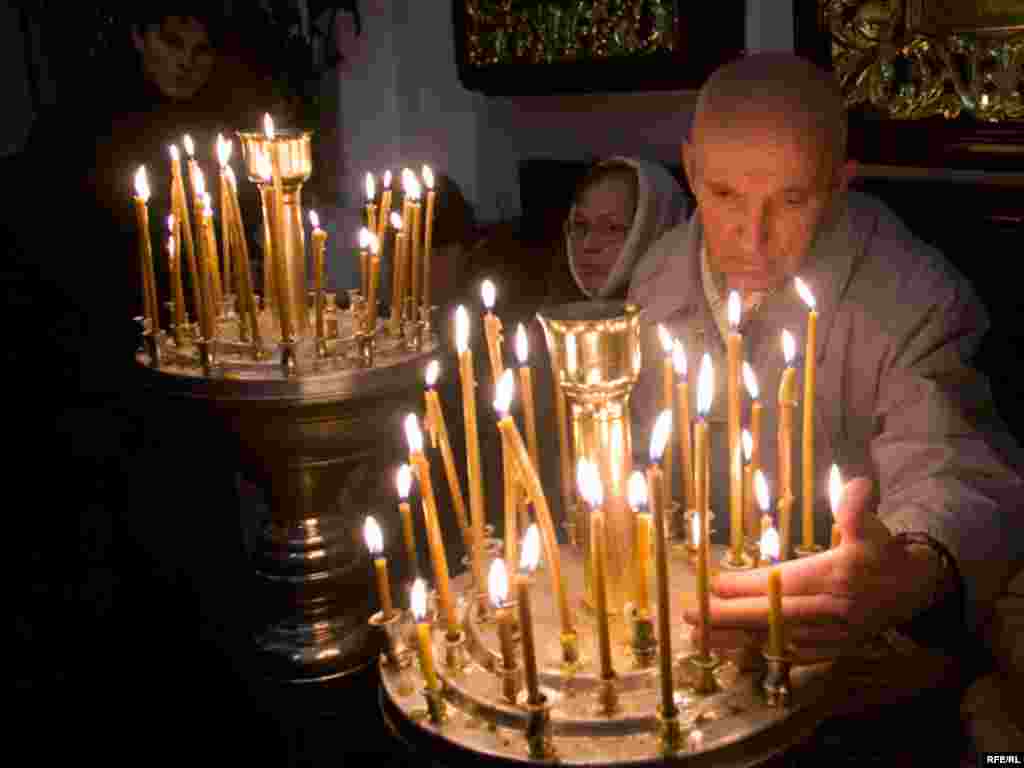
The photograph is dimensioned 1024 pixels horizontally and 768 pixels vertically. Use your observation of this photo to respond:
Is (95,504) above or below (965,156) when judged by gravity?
below

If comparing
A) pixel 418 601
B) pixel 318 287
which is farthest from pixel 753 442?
pixel 318 287

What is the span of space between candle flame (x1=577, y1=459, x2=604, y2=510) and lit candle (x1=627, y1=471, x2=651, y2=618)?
0.10 ft

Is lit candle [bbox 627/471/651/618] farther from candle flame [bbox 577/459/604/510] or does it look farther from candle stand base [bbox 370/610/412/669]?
candle stand base [bbox 370/610/412/669]

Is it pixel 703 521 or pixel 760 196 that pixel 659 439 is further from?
pixel 760 196

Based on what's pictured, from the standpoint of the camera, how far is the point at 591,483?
35.6 inches

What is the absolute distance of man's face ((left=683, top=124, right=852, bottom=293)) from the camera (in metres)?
1.42

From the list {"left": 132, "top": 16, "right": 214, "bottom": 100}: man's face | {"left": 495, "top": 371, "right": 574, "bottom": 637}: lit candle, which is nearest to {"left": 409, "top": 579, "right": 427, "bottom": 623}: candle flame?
{"left": 495, "top": 371, "right": 574, "bottom": 637}: lit candle

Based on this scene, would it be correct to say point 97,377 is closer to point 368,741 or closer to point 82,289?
point 82,289

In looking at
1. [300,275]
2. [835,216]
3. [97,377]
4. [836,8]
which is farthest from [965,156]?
[97,377]

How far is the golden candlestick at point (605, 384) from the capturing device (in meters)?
0.95

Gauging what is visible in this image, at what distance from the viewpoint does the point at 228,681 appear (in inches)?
89.5

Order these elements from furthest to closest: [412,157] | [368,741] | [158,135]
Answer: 1. [412,157]
2. [158,135]
3. [368,741]

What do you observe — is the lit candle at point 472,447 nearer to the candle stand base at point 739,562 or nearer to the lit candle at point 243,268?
the candle stand base at point 739,562

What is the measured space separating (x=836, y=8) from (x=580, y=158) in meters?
1.00
